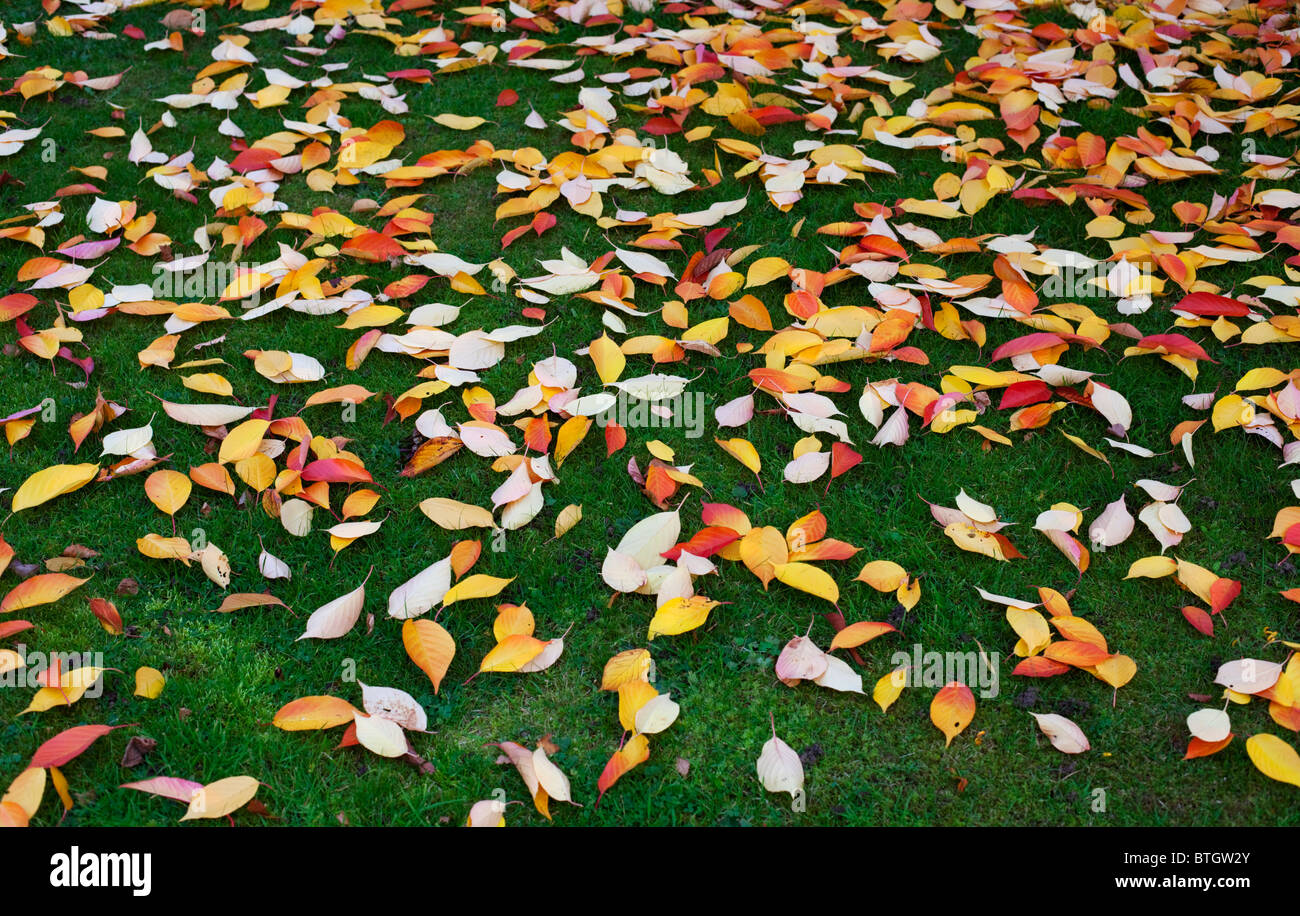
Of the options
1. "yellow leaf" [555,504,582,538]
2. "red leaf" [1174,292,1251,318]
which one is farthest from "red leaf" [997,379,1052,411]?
"yellow leaf" [555,504,582,538]

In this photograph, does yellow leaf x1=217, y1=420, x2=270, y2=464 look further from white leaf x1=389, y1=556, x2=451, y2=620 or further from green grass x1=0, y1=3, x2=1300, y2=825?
white leaf x1=389, y1=556, x2=451, y2=620

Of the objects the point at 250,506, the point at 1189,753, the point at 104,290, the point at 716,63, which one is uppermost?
the point at 716,63

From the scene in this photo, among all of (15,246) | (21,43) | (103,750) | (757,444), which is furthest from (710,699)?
(21,43)

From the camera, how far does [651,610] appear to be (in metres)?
2.31

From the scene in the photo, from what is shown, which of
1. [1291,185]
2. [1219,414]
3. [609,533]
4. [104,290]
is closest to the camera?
[609,533]

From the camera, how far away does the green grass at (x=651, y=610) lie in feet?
6.48

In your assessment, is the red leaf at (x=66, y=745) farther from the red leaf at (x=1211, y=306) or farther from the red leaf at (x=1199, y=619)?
the red leaf at (x=1211, y=306)

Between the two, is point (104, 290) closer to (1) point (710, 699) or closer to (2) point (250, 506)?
(2) point (250, 506)

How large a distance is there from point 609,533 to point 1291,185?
108 inches

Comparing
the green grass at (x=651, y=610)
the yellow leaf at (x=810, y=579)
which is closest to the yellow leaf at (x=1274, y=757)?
the green grass at (x=651, y=610)

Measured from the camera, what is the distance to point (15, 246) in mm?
3283

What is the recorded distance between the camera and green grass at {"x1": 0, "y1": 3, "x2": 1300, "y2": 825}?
1976 mm
